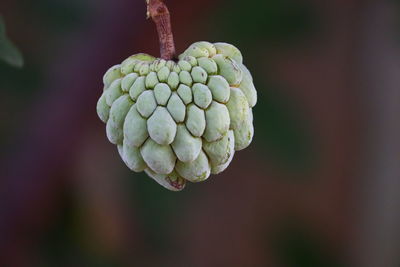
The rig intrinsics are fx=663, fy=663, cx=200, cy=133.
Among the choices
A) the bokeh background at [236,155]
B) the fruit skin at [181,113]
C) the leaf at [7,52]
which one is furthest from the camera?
the bokeh background at [236,155]

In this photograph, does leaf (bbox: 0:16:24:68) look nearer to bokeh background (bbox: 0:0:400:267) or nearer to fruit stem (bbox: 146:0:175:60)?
fruit stem (bbox: 146:0:175:60)

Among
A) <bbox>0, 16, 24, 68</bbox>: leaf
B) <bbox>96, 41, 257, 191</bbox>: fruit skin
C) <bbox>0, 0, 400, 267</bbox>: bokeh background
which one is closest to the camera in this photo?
<bbox>96, 41, 257, 191</bbox>: fruit skin

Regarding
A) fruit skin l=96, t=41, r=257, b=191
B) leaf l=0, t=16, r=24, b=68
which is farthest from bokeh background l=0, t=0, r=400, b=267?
fruit skin l=96, t=41, r=257, b=191

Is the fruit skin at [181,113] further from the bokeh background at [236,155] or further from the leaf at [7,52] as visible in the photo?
the bokeh background at [236,155]

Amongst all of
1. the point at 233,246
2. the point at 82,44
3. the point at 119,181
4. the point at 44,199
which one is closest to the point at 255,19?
the point at 82,44

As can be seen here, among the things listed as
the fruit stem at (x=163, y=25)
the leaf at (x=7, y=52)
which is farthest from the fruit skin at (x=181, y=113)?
the leaf at (x=7, y=52)

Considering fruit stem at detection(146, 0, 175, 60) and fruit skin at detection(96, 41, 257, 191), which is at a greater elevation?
fruit stem at detection(146, 0, 175, 60)

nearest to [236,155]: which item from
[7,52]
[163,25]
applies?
[7,52]
